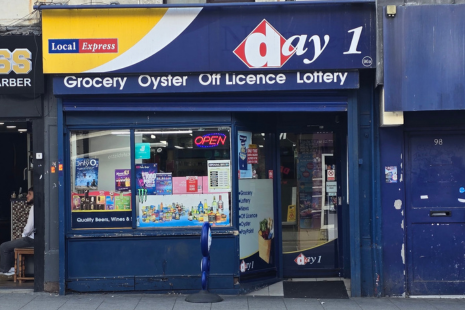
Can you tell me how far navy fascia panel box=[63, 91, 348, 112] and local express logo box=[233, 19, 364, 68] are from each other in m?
0.50

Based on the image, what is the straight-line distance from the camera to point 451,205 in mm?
8570

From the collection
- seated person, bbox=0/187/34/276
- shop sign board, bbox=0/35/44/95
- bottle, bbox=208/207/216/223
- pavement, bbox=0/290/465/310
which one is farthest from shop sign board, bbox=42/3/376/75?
pavement, bbox=0/290/465/310

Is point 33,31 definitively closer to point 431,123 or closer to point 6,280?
point 6,280

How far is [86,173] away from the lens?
8.82 m

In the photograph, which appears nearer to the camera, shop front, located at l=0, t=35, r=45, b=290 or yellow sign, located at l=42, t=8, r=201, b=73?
yellow sign, located at l=42, t=8, r=201, b=73

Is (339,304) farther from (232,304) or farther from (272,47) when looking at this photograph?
(272,47)

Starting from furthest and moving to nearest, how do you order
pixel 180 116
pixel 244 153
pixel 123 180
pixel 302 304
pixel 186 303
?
pixel 244 153, pixel 123 180, pixel 180 116, pixel 302 304, pixel 186 303

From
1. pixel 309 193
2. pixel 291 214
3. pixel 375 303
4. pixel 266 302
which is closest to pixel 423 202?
pixel 375 303

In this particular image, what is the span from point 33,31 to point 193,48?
2526mm

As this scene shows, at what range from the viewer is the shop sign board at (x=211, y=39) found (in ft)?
27.2

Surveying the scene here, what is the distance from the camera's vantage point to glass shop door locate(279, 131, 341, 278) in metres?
9.65

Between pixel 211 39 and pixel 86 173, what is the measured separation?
283 centimetres

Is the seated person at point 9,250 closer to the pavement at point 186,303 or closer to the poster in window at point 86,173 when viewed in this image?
the pavement at point 186,303

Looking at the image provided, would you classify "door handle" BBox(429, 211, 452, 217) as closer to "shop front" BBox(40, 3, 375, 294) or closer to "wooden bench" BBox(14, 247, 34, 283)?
"shop front" BBox(40, 3, 375, 294)
